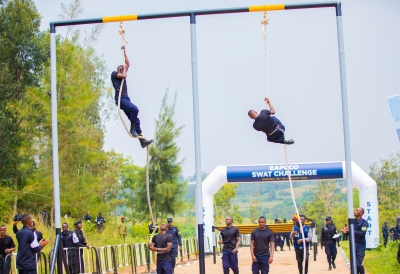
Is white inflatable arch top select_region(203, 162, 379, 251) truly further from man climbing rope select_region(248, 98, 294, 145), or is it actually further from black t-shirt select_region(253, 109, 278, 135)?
black t-shirt select_region(253, 109, 278, 135)

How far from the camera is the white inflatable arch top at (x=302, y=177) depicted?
80.4 feet

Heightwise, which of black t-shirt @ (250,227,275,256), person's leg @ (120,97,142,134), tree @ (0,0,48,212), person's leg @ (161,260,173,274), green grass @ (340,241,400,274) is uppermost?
tree @ (0,0,48,212)

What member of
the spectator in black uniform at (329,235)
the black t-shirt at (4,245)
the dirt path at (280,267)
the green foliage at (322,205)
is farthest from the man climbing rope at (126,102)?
the green foliage at (322,205)

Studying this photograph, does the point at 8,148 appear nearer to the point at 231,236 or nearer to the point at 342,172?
the point at 342,172

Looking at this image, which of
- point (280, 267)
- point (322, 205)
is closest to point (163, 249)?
point (280, 267)

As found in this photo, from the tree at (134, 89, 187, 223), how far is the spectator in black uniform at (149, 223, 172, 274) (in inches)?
395

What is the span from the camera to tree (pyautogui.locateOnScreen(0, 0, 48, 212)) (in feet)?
95.8

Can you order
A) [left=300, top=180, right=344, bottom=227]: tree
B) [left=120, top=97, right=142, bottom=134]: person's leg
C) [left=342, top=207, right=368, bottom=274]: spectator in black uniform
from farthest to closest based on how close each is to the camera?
[left=300, top=180, right=344, bottom=227]: tree < [left=342, top=207, right=368, bottom=274]: spectator in black uniform < [left=120, top=97, right=142, bottom=134]: person's leg

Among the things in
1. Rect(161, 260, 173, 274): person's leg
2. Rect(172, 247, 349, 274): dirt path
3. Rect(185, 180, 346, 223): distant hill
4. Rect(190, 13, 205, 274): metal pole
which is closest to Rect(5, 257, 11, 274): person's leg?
Rect(161, 260, 173, 274): person's leg

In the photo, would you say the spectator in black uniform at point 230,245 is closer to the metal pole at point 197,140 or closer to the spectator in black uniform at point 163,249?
the spectator in black uniform at point 163,249

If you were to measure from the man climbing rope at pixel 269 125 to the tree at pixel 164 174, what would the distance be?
41.8 feet

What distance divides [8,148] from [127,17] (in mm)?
18730

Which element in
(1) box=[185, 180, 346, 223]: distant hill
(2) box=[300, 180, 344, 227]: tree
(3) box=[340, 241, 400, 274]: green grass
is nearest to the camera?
(3) box=[340, 241, 400, 274]: green grass

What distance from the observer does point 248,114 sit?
12039mm
